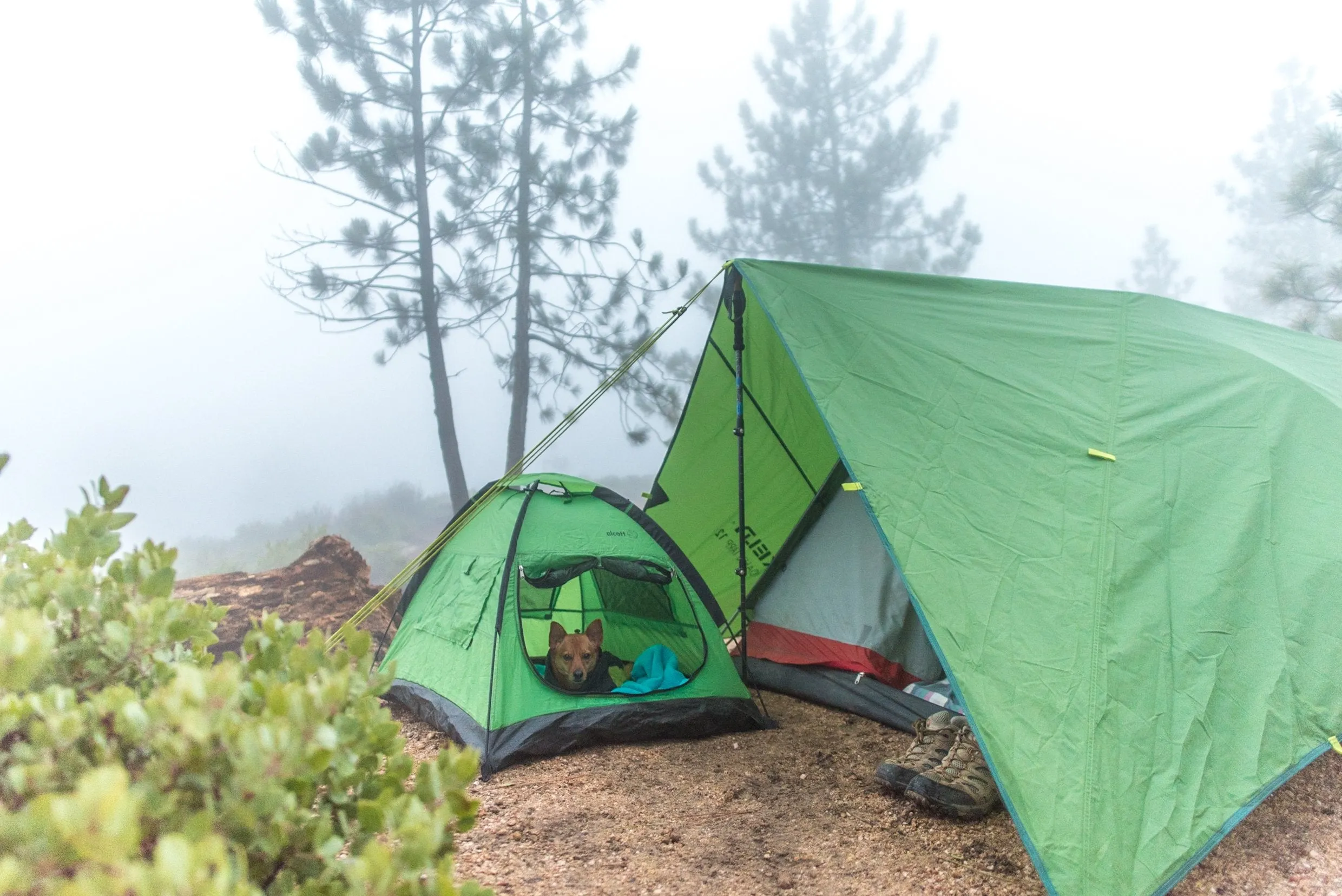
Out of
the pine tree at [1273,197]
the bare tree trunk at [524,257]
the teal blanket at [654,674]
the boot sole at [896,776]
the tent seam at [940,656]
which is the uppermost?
the pine tree at [1273,197]

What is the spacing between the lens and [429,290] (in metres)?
7.91

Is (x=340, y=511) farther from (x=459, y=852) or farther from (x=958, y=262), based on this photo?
(x=958, y=262)

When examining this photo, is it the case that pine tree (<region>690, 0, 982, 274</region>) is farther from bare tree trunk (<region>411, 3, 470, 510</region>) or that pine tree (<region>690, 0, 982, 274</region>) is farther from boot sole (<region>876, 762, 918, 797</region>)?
boot sole (<region>876, 762, 918, 797</region>)

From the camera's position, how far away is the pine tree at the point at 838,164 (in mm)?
11797

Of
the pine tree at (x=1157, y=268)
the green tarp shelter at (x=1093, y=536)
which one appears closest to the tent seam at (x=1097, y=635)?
the green tarp shelter at (x=1093, y=536)

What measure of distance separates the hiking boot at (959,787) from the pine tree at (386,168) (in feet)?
20.4

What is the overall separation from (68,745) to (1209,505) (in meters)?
2.89

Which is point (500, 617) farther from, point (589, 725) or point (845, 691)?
point (845, 691)

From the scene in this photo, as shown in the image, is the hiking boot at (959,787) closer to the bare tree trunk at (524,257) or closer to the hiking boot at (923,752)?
the hiking boot at (923,752)

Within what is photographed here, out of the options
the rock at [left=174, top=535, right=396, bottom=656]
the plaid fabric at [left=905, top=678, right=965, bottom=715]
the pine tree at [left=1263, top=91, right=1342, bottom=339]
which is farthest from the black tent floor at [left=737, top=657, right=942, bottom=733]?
the pine tree at [left=1263, top=91, right=1342, bottom=339]

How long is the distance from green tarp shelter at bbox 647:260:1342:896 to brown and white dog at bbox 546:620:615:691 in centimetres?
106

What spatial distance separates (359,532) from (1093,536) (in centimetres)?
835

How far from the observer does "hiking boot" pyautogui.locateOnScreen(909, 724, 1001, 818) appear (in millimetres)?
2494

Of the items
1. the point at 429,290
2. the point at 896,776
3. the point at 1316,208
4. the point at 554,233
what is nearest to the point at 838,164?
the point at 554,233
